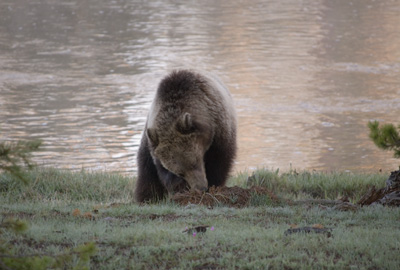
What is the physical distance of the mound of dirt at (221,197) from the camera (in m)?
7.01

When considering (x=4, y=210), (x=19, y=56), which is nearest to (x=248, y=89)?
(x=19, y=56)

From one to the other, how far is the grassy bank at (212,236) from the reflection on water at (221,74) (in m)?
4.75

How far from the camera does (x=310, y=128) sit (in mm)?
13500

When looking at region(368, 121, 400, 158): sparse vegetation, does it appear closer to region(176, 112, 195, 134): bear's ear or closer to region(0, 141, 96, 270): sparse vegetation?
region(176, 112, 195, 134): bear's ear

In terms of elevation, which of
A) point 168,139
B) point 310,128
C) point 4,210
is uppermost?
point 168,139

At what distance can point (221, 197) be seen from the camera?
278 inches

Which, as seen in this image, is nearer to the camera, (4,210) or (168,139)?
(4,210)

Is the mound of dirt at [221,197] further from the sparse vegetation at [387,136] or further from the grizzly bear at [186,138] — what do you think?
the sparse vegetation at [387,136]

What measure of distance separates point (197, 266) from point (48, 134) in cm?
904

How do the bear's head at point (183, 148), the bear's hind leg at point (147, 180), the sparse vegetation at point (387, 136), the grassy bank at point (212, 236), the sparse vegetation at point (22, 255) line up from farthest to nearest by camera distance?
the bear's hind leg at point (147, 180) → the bear's head at point (183, 148) → the sparse vegetation at point (387, 136) → the grassy bank at point (212, 236) → the sparse vegetation at point (22, 255)

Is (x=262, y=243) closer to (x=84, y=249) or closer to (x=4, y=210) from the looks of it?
(x=84, y=249)

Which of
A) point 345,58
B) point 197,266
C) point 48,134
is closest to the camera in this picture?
point 197,266

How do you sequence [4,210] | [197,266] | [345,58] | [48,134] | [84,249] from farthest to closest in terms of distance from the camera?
[345,58]
[48,134]
[4,210]
[197,266]
[84,249]

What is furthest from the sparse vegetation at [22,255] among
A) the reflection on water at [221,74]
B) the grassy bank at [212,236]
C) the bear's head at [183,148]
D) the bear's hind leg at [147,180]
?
the reflection on water at [221,74]
